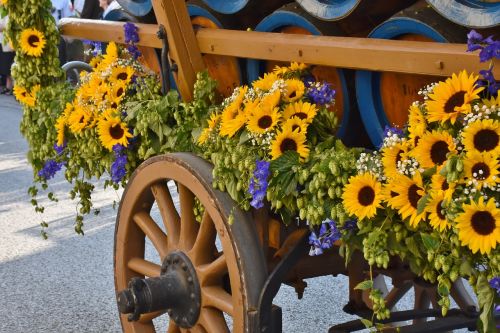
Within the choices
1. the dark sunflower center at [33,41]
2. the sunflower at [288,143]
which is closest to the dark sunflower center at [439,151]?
the sunflower at [288,143]

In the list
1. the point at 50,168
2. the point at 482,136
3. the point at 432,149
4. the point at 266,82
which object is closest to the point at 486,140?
the point at 482,136

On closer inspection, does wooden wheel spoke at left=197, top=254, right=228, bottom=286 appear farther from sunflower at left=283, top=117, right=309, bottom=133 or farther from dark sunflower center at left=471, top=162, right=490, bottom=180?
dark sunflower center at left=471, top=162, right=490, bottom=180

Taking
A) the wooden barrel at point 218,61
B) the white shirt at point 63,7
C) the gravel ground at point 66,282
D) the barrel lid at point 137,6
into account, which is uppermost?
the white shirt at point 63,7

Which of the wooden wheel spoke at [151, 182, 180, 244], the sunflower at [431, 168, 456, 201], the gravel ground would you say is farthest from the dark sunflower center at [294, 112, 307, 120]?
the gravel ground

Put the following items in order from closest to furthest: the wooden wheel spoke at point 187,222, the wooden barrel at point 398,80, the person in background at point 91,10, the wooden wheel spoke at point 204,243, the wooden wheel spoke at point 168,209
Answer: the wooden barrel at point 398,80 → the wooden wheel spoke at point 204,243 → the wooden wheel spoke at point 187,222 → the wooden wheel spoke at point 168,209 → the person in background at point 91,10

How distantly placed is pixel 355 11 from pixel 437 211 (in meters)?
0.50

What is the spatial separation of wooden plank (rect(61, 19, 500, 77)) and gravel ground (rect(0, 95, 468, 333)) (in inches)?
63.3

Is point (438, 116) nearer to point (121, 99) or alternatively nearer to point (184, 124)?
point (184, 124)

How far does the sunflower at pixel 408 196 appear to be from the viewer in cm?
168

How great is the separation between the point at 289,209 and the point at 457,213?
48 centimetres

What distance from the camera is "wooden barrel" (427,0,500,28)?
1.61 meters

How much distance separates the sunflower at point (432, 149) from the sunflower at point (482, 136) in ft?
0.20

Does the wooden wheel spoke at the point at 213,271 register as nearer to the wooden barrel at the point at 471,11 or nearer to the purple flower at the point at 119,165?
the purple flower at the point at 119,165

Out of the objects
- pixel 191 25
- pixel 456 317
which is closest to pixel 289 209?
pixel 191 25
